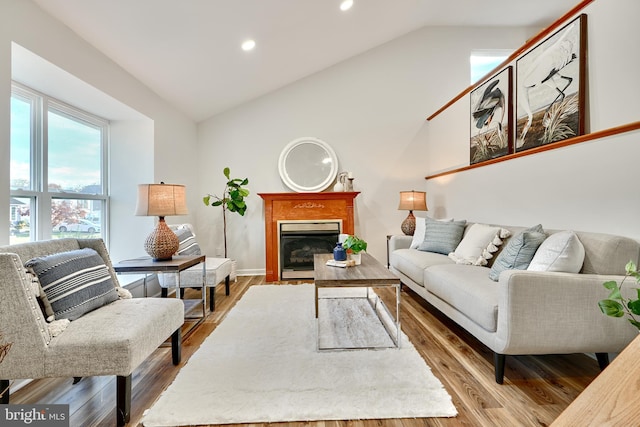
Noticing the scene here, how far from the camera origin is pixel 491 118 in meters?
3.45

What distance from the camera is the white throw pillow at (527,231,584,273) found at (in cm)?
193

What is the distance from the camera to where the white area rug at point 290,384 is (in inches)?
62.6

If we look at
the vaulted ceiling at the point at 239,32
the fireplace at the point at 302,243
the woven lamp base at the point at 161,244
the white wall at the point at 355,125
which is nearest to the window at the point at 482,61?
the white wall at the point at 355,125

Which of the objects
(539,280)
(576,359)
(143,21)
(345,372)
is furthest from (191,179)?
(576,359)

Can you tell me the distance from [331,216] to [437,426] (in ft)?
10.8

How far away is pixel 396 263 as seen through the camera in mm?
3904

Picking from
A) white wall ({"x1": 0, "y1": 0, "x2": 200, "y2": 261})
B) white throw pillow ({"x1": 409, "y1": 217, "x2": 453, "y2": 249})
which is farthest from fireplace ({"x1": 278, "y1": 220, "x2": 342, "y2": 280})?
white wall ({"x1": 0, "y1": 0, "x2": 200, "y2": 261})

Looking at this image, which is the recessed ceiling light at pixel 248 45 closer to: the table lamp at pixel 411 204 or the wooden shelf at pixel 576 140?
the table lamp at pixel 411 204

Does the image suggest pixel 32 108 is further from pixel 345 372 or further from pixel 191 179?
pixel 345 372

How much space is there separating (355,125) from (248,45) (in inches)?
82.2

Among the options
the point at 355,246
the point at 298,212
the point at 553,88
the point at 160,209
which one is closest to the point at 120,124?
the point at 160,209

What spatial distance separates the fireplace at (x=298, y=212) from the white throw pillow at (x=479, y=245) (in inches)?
69.2

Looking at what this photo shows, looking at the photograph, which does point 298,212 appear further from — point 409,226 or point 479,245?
point 479,245

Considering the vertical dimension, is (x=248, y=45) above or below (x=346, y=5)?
below
